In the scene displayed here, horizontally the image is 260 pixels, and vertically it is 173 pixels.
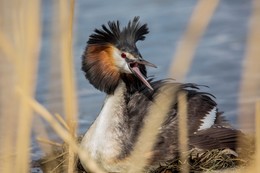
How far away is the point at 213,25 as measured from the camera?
1073 cm

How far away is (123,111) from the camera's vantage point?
24.1ft

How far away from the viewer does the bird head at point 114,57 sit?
23.5ft

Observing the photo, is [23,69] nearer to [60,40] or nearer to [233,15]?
[60,40]

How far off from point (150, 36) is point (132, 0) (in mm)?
1147

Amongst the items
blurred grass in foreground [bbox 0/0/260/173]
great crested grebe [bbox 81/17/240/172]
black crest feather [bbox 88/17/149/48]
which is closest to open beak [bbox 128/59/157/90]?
great crested grebe [bbox 81/17/240/172]

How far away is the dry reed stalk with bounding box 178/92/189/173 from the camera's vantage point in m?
6.36

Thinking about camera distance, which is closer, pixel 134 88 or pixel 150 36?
pixel 134 88

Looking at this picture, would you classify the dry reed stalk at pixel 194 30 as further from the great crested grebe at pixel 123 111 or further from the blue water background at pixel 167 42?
the blue water background at pixel 167 42

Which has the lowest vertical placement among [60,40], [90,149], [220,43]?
[90,149]

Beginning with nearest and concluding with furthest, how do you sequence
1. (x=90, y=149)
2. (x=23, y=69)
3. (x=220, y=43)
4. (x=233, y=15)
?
(x=23, y=69) < (x=90, y=149) < (x=220, y=43) < (x=233, y=15)

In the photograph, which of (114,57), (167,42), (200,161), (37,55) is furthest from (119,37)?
(167,42)

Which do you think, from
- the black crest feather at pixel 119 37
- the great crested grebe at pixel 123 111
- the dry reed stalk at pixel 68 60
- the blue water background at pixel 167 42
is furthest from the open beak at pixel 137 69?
the dry reed stalk at pixel 68 60

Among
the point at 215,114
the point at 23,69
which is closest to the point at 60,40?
the point at 23,69

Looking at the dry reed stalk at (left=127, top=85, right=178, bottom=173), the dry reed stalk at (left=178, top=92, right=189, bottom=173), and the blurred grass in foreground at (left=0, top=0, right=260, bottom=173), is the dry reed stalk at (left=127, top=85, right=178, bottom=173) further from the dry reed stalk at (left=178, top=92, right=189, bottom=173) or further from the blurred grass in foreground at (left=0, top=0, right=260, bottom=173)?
the blurred grass in foreground at (left=0, top=0, right=260, bottom=173)
